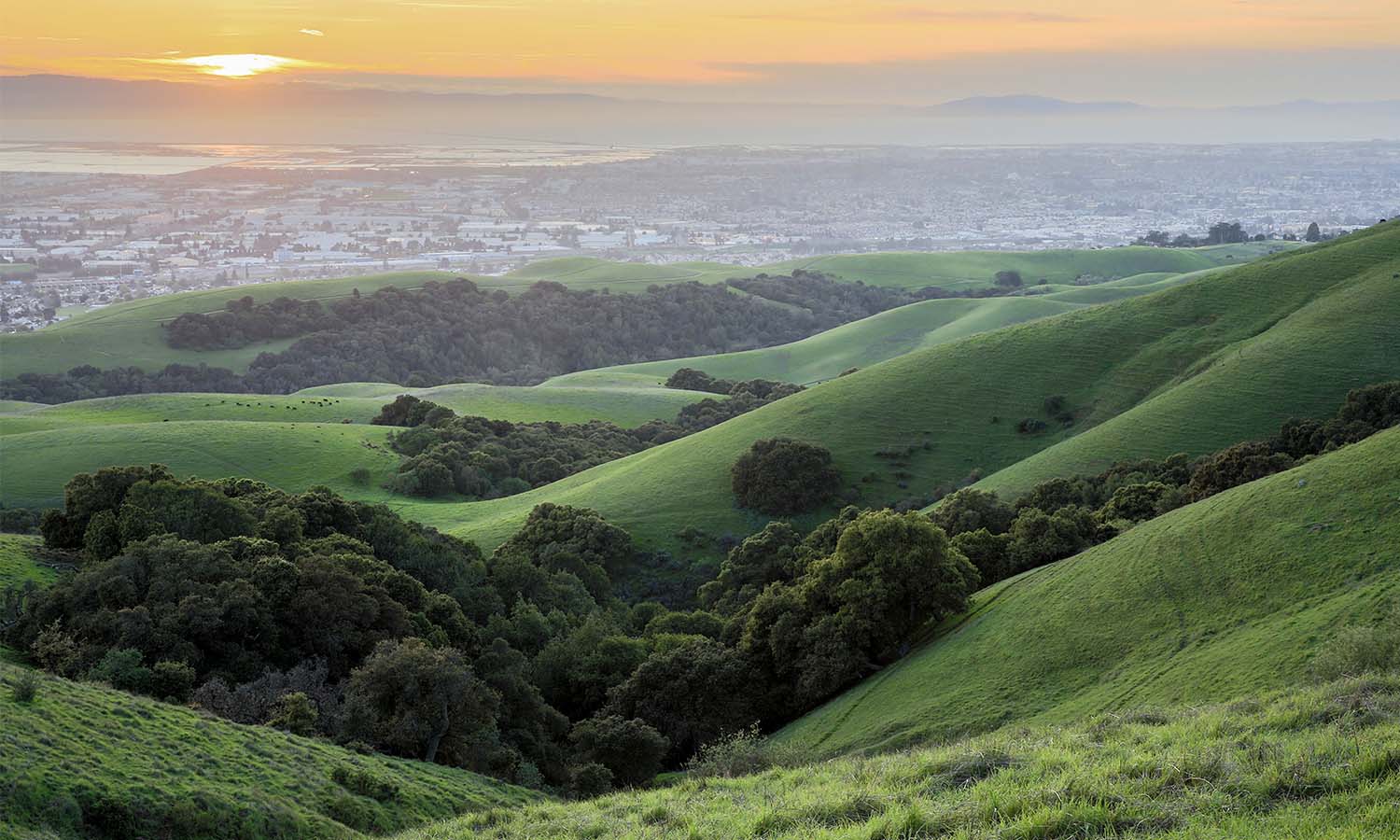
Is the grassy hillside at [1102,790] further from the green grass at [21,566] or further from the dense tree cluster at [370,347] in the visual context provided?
the dense tree cluster at [370,347]

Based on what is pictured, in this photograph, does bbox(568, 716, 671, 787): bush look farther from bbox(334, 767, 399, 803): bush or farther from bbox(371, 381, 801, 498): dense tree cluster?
bbox(371, 381, 801, 498): dense tree cluster

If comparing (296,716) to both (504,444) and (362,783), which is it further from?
(504,444)

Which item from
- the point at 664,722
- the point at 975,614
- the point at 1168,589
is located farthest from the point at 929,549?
the point at 664,722

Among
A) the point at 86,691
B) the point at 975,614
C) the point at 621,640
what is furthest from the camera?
the point at 621,640

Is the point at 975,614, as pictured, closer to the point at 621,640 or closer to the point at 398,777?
the point at 621,640

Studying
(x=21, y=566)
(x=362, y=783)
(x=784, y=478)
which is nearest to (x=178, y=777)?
(x=362, y=783)

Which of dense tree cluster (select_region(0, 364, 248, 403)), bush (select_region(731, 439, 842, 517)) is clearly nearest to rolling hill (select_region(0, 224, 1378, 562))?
bush (select_region(731, 439, 842, 517))
